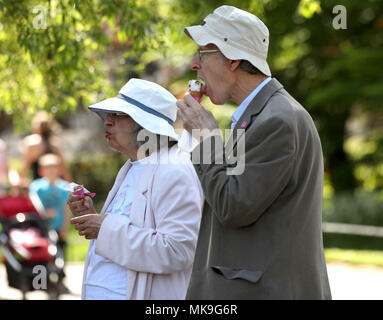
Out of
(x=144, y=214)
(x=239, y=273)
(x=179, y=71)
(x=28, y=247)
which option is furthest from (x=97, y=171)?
(x=239, y=273)

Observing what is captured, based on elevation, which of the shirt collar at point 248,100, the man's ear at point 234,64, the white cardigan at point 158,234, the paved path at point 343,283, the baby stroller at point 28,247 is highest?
the man's ear at point 234,64

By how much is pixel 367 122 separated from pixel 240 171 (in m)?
18.0

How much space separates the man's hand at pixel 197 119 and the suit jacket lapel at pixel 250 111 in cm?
8

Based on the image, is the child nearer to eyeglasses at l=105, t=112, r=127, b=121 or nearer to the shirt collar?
eyeglasses at l=105, t=112, r=127, b=121

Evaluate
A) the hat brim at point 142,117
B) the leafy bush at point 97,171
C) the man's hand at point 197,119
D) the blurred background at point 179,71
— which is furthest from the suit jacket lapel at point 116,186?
the leafy bush at point 97,171

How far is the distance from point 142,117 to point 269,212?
1.14 metres

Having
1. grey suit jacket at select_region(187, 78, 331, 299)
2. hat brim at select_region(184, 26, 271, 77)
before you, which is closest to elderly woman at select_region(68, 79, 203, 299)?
grey suit jacket at select_region(187, 78, 331, 299)

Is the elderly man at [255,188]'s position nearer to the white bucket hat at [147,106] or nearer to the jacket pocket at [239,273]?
the jacket pocket at [239,273]

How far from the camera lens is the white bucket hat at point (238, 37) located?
3.03 meters

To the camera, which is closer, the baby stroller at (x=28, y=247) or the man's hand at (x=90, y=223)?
the man's hand at (x=90, y=223)

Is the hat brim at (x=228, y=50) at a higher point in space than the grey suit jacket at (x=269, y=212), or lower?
higher

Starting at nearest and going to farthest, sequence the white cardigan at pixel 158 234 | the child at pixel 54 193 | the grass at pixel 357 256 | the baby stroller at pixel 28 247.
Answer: the white cardigan at pixel 158 234 < the baby stroller at pixel 28 247 < the child at pixel 54 193 < the grass at pixel 357 256

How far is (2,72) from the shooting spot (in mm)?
6344

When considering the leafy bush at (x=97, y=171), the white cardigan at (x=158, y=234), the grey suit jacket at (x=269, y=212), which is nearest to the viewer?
the grey suit jacket at (x=269, y=212)
